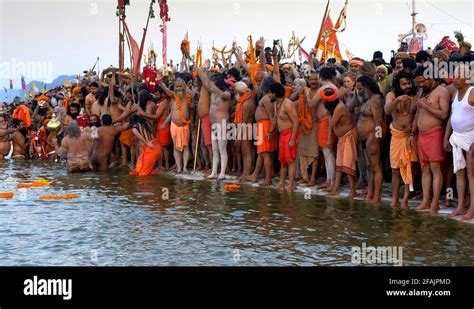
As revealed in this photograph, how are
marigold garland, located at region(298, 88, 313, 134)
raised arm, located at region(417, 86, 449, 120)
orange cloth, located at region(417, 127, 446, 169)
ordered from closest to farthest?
1. raised arm, located at region(417, 86, 449, 120)
2. orange cloth, located at region(417, 127, 446, 169)
3. marigold garland, located at region(298, 88, 313, 134)

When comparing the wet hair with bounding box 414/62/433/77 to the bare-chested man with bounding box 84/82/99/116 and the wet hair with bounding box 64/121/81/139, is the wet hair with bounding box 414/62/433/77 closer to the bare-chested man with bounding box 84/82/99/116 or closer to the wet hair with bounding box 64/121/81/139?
the wet hair with bounding box 64/121/81/139

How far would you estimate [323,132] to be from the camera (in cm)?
1096

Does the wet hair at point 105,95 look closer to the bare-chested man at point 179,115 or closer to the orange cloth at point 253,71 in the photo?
the bare-chested man at point 179,115

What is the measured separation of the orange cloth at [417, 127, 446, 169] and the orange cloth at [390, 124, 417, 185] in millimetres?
355

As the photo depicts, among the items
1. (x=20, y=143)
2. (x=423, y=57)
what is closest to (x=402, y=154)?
(x=423, y=57)

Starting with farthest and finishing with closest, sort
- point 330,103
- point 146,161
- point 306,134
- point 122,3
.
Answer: point 122,3 → point 146,161 → point 306,134 → point 330,103

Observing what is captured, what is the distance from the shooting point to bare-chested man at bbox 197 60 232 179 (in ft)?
40.5

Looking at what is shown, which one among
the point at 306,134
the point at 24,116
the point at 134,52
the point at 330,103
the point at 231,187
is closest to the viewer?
the point at 330,103

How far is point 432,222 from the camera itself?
8359mm

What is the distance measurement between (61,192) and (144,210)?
2.49 metres

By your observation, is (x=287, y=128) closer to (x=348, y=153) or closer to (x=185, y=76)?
(x=348, y=153)

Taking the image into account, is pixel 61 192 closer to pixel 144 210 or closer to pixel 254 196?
pixel 144 210

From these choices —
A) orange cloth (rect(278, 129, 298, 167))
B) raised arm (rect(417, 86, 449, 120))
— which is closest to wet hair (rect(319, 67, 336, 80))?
orange cloth (rect(278, 129, 298, 167))

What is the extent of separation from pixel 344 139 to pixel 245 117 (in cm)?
233
